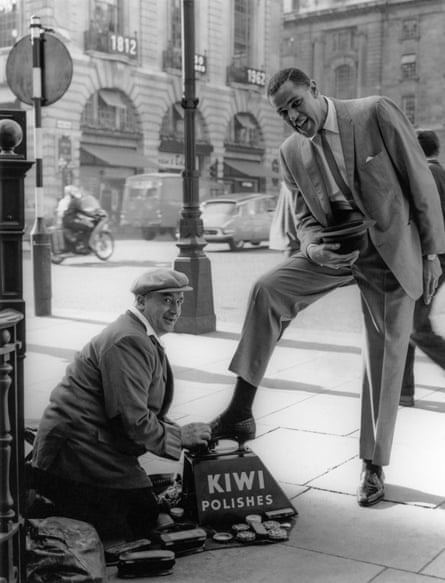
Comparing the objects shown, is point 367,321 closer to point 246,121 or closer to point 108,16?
point 108,16

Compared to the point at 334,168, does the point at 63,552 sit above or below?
below

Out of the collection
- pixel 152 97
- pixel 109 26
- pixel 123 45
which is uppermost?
pixel 109 26

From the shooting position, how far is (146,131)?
34.4m

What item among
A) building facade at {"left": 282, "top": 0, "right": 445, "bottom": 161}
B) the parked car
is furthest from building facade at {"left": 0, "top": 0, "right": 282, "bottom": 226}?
the parked car

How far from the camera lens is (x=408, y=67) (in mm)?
45125

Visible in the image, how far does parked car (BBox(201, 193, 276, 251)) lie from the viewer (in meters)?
22.0

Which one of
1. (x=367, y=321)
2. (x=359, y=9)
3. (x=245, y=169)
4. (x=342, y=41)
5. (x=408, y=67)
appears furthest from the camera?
(x=408, y=67)

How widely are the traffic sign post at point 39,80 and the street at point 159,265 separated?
755mm

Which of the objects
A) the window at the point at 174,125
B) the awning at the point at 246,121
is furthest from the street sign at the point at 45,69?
the awning at the point at 246,121

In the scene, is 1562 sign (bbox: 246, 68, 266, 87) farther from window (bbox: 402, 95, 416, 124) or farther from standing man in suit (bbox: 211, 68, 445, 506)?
standing man in suit (bbox: 211, 68, 445, 506)

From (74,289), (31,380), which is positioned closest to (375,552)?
(31,380)

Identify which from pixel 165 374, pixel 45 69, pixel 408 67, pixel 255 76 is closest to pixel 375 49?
pixel 408 67

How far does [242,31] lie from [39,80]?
21.6m

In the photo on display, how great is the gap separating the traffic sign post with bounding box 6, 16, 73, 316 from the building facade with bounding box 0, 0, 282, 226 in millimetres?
12765
